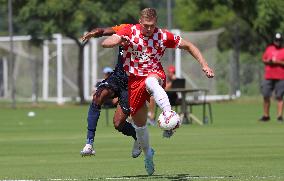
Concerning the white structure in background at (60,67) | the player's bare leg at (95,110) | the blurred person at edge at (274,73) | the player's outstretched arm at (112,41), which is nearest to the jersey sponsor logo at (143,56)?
the player's outstretched arm at (112,41)

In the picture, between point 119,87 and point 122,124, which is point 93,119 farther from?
point 122,124

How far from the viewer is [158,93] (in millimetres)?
13852

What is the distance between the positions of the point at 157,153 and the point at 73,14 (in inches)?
1171

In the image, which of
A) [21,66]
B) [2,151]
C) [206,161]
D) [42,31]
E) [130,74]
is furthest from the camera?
[21,66]

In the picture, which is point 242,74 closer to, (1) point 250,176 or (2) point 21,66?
(2) point 21,66

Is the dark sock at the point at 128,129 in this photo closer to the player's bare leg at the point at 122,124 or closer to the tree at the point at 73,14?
the player's bare leg at the point at 122,124

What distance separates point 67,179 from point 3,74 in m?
48.0

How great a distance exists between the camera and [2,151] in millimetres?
20266

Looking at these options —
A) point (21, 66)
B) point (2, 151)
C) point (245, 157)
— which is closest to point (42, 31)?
point (21, 66)

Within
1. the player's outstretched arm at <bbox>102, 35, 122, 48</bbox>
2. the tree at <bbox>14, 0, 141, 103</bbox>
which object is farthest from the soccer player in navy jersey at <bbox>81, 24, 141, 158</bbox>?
the tree at <bbox>14, 0, 141, 103</bbox>

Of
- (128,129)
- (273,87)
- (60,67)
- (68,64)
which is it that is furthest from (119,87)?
(68,64)

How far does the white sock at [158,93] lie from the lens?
1383 centimetres

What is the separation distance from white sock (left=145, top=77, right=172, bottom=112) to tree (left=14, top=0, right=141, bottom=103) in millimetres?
33470

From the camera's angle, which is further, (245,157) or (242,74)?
(242,74)
